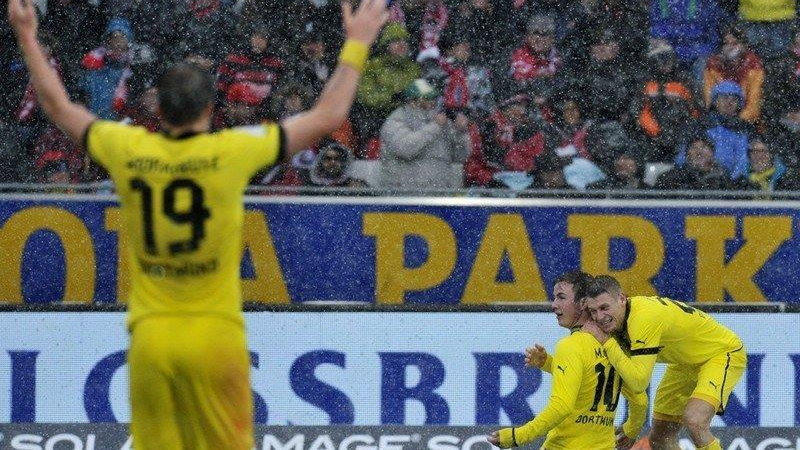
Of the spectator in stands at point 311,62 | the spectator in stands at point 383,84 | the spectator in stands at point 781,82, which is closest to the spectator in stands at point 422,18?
the spectator in stands at point 383,84

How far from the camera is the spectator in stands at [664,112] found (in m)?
11.3

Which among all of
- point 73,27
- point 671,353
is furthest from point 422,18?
point 671,353

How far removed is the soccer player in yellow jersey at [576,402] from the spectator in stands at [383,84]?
13.3 feet

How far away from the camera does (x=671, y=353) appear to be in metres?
8.55

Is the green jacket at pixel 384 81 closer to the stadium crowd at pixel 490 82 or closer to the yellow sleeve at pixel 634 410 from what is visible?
the stadium crowd at pixel 490 82

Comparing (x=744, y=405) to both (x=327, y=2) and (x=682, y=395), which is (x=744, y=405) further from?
(x=327, y=2)

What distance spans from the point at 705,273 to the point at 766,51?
288 centimetres

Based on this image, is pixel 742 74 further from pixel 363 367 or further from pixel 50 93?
pixel 50 93

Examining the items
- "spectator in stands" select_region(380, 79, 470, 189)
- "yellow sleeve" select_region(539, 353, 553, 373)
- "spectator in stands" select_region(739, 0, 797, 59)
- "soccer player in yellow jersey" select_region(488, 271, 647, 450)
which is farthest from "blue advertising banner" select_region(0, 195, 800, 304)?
"spectator in stands" select_region(739, 0, 797, 59)

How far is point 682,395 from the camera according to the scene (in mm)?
8914

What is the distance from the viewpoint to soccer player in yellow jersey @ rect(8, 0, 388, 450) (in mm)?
4188

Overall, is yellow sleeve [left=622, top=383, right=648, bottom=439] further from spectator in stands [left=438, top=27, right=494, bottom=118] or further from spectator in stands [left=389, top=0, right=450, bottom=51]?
spectator in stands [left=389, top=0, right=450, bottom=51]

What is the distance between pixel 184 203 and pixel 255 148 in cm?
25

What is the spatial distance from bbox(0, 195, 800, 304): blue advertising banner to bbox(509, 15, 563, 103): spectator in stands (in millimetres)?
2163
